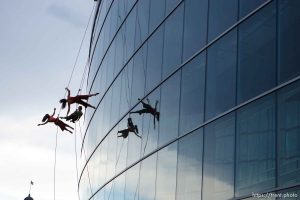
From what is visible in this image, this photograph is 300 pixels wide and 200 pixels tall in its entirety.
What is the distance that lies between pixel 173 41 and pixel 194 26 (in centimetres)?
161

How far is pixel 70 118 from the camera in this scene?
2062cm

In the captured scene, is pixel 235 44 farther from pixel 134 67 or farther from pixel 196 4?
pixel 134 67

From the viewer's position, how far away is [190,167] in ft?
51.1

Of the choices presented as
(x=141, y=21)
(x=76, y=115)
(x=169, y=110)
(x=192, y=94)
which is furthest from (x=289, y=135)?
(x=141, y=21)

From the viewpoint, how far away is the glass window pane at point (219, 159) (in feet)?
44.2

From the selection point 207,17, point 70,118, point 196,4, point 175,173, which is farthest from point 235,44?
point 70,118

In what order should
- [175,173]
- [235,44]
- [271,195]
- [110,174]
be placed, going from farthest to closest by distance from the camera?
1. [110,174]
2. [175,173]
3. [235,44]
4. [271,195]

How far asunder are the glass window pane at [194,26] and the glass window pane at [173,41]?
1.33ft

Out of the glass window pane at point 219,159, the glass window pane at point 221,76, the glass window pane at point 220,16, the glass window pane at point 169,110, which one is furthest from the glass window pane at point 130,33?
the glass window pane at point 219,159

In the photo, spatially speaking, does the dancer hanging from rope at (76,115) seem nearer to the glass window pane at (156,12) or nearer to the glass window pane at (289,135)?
the glass window pane at (156,12)

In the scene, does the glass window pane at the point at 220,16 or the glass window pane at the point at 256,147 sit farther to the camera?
the glass window pane at the point at 220,16

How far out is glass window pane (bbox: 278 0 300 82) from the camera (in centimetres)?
1185

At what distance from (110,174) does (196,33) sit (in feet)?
33.7

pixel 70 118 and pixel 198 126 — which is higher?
pixel 70 118
